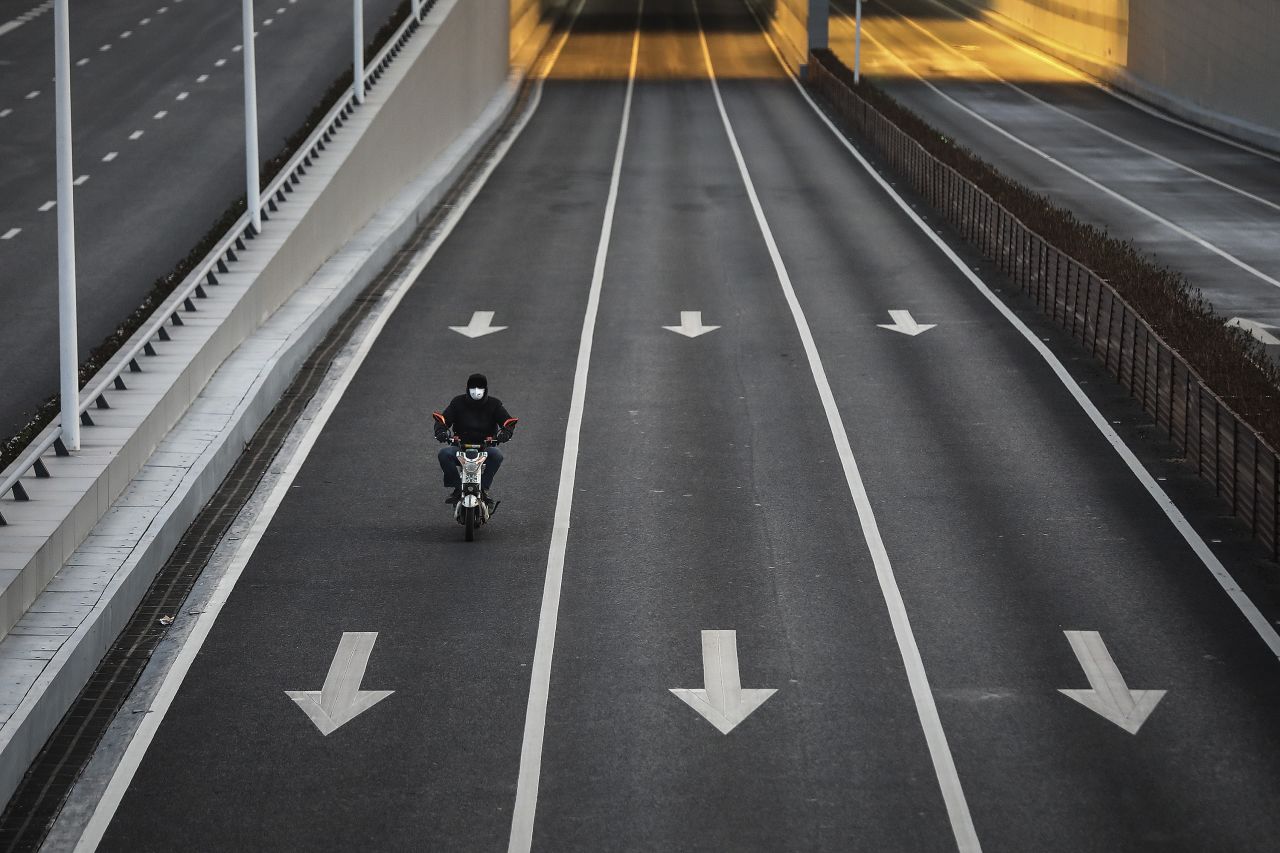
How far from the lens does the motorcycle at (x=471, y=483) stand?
16.6 meters

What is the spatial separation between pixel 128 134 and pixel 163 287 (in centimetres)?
1898

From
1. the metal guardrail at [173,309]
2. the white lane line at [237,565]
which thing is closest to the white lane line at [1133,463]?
the white lane line at [237,565]

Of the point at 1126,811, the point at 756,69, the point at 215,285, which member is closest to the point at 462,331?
the point at 215,285

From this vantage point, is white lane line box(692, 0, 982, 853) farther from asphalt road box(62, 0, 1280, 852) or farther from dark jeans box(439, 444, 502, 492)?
dark jeans box(439, 444, 502, 492)

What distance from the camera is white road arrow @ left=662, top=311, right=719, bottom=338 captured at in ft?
87.0

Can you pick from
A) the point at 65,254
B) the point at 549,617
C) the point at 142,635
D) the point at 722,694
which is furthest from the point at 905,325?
the point at 142,635

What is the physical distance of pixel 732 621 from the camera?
14.8 metres

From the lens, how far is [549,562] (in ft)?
53.8

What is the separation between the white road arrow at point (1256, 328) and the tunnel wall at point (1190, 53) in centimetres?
2512

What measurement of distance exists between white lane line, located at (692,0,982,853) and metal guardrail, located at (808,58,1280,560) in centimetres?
394

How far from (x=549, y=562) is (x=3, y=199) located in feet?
80.2

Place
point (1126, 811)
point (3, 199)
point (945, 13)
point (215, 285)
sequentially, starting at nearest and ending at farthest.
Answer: point (1126, 811)
point (215, 285)
point (3, 199)
point (945, 13)

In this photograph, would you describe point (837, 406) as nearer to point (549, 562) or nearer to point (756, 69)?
point (549, 562)

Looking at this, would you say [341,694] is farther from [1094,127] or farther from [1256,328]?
[1094,127]
